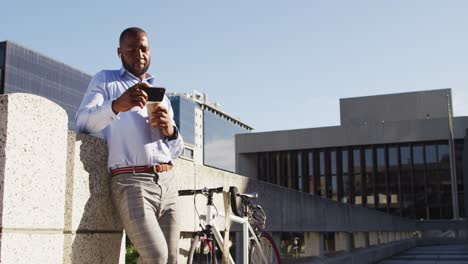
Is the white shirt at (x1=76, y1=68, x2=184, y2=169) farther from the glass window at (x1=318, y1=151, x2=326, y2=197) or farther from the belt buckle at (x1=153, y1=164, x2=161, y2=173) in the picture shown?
the glass window at (x1=318, y1=151, x2=326, y2=197)

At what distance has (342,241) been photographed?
44.7 ft

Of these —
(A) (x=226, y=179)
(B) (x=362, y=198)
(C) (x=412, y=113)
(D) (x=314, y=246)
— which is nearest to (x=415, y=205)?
(B) (x=362, y=198)

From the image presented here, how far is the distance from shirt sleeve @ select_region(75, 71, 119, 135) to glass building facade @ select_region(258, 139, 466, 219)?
5488cm

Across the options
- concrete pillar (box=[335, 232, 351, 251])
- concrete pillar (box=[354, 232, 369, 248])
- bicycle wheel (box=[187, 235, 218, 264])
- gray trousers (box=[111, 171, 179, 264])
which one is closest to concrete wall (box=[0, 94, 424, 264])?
gray trousers (box=[111, 171, 179, 264])

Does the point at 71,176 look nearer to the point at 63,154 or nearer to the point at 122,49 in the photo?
the point at 63,154

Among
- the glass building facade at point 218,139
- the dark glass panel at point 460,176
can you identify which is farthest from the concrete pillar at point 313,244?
the glass building facade at point 218,139

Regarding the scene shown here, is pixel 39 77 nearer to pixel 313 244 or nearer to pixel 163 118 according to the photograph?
pixel 313 244

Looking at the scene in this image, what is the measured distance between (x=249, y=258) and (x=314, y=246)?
5311mm

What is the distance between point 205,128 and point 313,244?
146m

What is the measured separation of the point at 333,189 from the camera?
58219 millimetres

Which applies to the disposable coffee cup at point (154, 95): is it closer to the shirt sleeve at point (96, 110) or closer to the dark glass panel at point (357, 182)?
the shirt sleeve at point (96, 110)

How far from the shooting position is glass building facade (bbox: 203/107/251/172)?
6196 inches

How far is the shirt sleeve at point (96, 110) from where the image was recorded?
3342 mm

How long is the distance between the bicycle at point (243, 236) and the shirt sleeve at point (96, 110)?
40.0 inches
